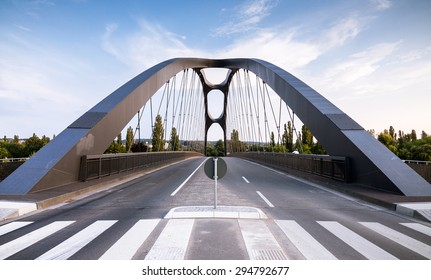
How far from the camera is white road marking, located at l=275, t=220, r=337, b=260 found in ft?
13.4

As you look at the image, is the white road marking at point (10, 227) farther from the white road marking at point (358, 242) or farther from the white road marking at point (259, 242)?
the white road marking at point (358, 242)

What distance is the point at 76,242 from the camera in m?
4.66

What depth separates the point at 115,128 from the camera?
14141 mm

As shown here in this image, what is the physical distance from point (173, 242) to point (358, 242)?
3145 mm

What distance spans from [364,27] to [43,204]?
40.9 feet

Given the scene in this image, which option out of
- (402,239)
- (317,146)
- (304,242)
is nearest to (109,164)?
(304,242)

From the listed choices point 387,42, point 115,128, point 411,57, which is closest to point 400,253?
point 411,57

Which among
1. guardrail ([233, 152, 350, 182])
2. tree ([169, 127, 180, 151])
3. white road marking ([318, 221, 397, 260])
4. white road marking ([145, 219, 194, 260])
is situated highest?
tree ([169, 127, 180, 151])

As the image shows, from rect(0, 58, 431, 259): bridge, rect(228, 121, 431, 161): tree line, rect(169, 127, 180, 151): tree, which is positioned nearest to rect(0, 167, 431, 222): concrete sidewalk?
rect(0, 58, 431, 259): bridge

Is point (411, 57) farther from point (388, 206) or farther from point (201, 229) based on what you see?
point (201, 229)

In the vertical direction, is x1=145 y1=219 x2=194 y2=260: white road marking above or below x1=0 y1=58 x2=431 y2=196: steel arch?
below

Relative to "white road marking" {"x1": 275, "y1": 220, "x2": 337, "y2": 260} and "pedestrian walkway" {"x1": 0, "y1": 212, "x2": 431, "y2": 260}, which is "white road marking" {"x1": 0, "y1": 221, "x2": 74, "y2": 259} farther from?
"white road marking" {"x1": 275, "y1": 220, "x2": 337, "y2": 260}
